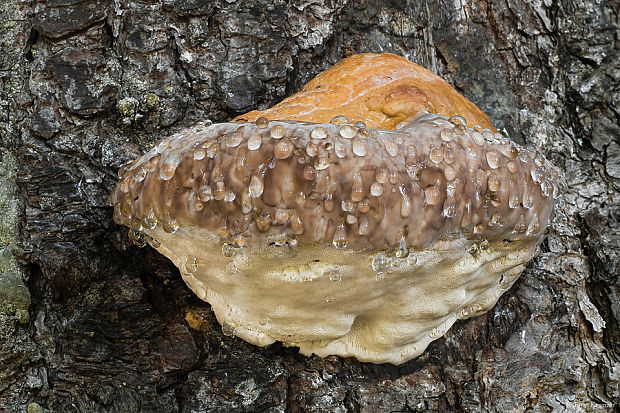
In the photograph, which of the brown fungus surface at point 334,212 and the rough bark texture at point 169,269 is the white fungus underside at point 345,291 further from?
the rough bark texture at point 169,269

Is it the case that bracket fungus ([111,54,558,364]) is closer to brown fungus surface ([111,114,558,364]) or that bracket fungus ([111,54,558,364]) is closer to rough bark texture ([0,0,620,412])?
brown fungus surface ([111,114,558,364])

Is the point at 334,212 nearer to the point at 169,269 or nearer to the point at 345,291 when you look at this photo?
the point at 345,291

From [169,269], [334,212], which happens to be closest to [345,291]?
[334,212]

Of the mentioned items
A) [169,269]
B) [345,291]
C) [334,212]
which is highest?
[334,212]

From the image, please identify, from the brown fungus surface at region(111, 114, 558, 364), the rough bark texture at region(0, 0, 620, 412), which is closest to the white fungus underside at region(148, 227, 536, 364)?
the brown fungus surface at region(111, 114, 558, 364)

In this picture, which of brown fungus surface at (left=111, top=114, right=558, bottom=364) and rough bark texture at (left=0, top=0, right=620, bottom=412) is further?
rough bark texture at (left=0, top=0, right=620, bottom=412)

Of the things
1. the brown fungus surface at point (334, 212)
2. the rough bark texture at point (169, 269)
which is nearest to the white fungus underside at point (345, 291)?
the brown fungus surface at point (334, 212)

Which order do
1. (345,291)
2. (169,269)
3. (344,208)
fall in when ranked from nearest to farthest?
(344,208), (345,291), (169,269)

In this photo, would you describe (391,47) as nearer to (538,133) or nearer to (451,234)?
(538,133)
